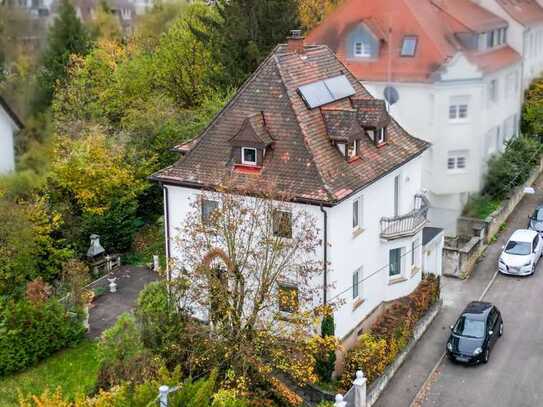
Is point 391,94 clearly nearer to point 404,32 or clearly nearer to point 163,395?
point 404,32

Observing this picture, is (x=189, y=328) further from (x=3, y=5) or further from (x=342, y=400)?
(x=3, y=5)

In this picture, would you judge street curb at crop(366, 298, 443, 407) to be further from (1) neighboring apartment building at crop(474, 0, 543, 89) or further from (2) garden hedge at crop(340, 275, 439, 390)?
(1) neighboring apartment building at crop(474, 0, 543, 89)

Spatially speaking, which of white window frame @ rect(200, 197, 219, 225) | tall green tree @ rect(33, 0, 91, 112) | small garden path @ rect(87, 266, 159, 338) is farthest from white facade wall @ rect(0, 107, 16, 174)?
white window frame @ rect(200, 197, 219, 225)

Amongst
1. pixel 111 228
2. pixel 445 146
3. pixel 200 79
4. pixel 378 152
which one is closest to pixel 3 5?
pixel 200 79

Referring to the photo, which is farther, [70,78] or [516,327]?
[70,78]

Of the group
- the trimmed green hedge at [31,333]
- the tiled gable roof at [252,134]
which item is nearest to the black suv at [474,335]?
the tiled gable roof at [252,134]

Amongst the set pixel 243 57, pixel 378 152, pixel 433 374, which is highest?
pixel 243 57

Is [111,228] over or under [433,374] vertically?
over

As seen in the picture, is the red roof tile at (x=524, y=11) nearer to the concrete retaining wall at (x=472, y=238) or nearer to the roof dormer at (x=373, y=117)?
the concrete retaining wall at (x=472, y=238)
